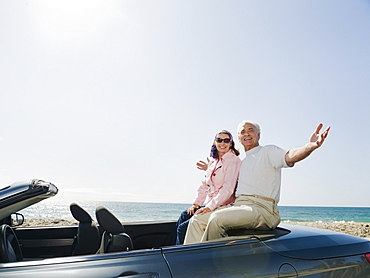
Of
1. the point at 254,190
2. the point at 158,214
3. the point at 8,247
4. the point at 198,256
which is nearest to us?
the point at 198,256

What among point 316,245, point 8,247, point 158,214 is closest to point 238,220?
point 316,245

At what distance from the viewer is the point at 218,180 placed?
3676 millimetres

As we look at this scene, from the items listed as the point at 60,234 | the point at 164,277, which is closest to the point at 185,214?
the point at 60,234

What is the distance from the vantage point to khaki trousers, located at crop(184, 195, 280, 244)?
2889 millimetres

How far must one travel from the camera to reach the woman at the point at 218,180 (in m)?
3.45

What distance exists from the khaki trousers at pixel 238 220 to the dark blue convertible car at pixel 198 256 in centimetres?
10

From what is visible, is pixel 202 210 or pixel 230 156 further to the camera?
pixel 230 156

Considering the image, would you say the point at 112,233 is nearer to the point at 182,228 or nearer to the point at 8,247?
the point at 8,247

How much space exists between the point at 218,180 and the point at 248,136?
0.55 meters

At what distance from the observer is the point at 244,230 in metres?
2.92

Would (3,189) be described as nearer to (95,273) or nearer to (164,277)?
(95,273)

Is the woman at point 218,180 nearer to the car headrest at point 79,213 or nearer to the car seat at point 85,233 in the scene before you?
the car seat at point 85,233

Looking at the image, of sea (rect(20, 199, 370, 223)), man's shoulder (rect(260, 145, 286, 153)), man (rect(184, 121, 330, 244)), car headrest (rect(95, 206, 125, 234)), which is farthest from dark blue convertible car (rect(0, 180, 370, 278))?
sea (rect(20, 199, 370, 223))

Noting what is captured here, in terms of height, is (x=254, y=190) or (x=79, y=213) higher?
(x=254, y=190)
